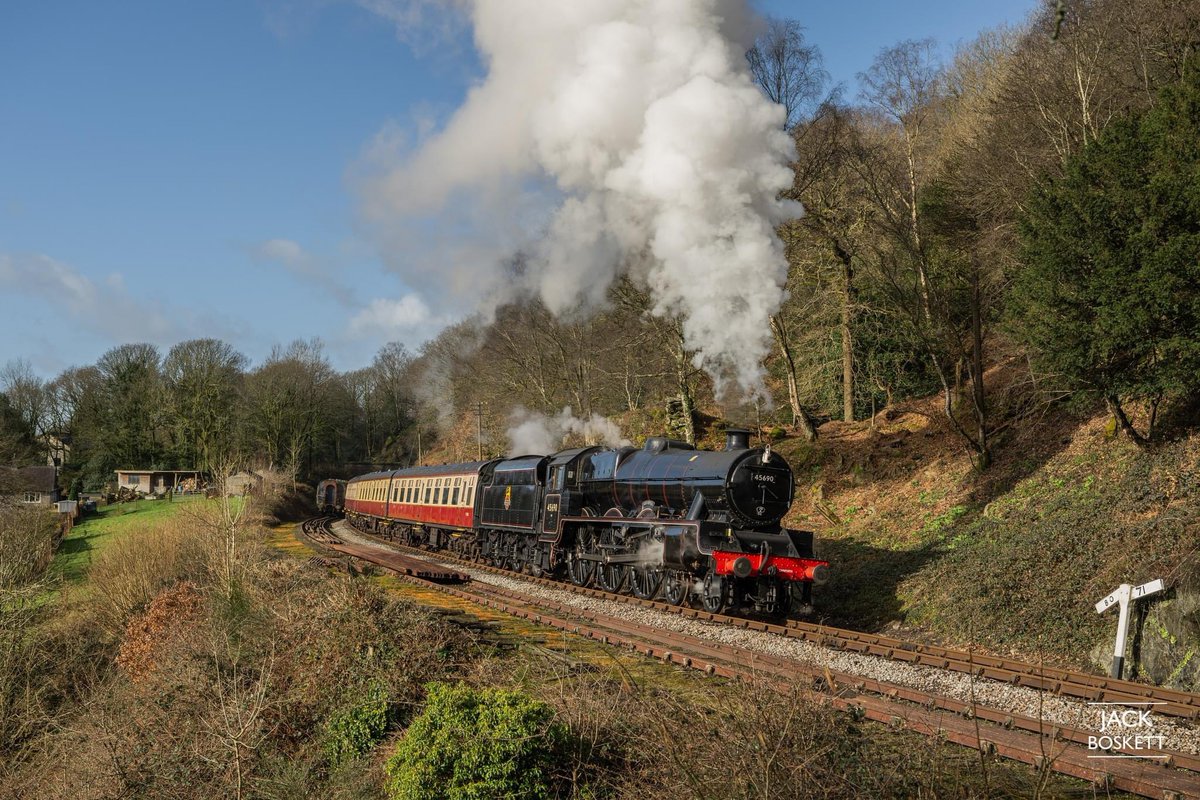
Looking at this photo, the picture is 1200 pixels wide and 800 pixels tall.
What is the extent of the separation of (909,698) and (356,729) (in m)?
5.66

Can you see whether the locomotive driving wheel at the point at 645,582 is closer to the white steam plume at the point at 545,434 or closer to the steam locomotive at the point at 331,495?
the white steam plume at the point at 545,434

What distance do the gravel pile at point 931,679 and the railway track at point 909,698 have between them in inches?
8.5

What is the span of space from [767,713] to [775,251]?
1210 cm

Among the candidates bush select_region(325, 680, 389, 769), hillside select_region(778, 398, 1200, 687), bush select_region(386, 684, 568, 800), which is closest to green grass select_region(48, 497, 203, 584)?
bush select_region(325, 680, 389, 769)

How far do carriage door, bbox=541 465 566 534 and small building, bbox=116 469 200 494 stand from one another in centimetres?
4294

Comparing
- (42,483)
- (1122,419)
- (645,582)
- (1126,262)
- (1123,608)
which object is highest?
(1126,262)

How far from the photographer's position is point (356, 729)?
811 centimetres

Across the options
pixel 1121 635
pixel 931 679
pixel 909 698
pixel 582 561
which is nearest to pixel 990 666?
pixel 931 679

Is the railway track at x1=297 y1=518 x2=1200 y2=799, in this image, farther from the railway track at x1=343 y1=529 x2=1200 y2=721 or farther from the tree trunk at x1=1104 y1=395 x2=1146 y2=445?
the tree trunk at x1=1104 y1=395 x2=1146 y2=445

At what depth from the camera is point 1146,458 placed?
13.6 metres

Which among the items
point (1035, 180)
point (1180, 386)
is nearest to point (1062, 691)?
point (1180, 386)

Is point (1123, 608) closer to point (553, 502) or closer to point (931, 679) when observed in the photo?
point (931, 679)

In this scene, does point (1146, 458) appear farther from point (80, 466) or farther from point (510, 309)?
point (80, 466)

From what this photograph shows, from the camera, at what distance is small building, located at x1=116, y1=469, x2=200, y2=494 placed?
54375 millimetres
